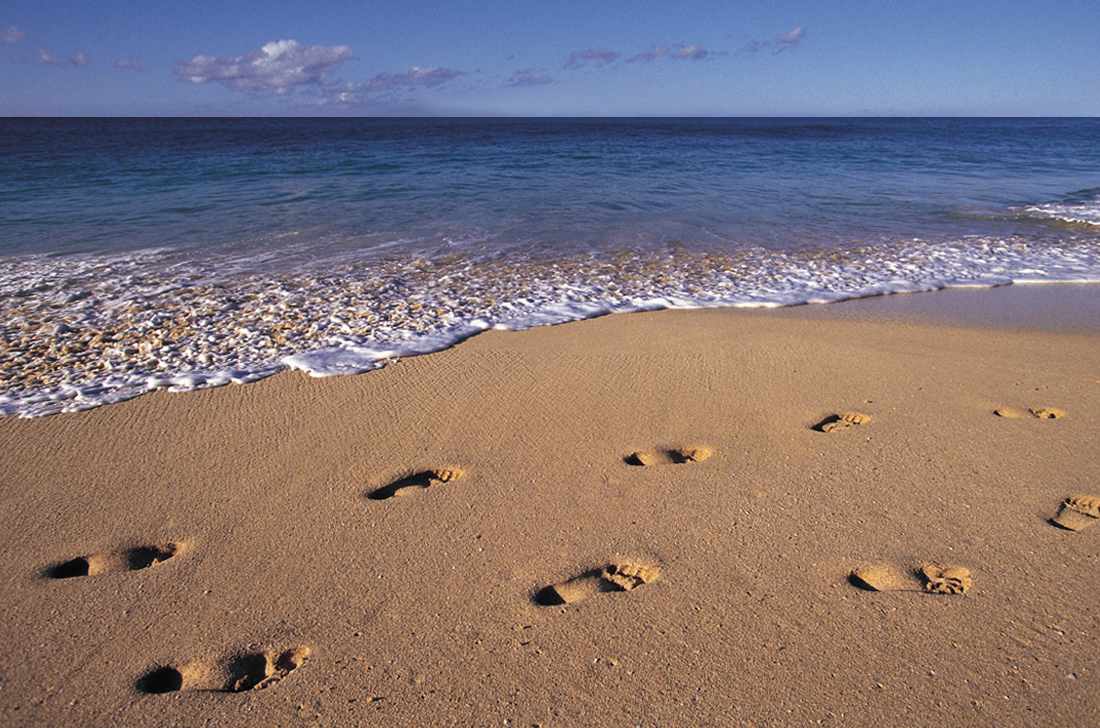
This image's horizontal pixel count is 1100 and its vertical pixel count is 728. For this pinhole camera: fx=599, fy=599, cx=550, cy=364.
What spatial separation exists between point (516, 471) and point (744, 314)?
306 cm

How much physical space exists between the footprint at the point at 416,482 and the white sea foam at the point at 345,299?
139 cm

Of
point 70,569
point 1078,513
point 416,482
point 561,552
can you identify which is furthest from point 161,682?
point 1078,513

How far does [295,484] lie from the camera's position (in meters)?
2.72

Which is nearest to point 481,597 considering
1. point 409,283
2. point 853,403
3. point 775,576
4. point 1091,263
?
point 775,576

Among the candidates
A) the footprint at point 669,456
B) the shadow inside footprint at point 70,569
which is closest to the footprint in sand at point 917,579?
the footprint at point 669,456

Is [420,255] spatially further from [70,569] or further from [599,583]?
[599,583]

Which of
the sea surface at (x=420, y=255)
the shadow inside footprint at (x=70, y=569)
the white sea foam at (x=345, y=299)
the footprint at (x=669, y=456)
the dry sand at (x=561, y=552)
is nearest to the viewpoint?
the dry sand at (x=561, y=552)

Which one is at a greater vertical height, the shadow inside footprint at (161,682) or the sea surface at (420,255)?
the sea surface at (420,255)

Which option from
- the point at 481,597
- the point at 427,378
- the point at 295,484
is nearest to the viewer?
the point at 481,597

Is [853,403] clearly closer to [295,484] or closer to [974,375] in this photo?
[974,375]

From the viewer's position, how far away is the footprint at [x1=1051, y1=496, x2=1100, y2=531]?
236 cm

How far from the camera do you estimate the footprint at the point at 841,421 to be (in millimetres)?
3152

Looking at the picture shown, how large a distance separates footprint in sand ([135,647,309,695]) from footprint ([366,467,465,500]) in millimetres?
850

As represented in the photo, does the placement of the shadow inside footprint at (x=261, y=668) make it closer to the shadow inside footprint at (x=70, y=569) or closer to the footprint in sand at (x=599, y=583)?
the footprint in sand at (x=599, y=583)
